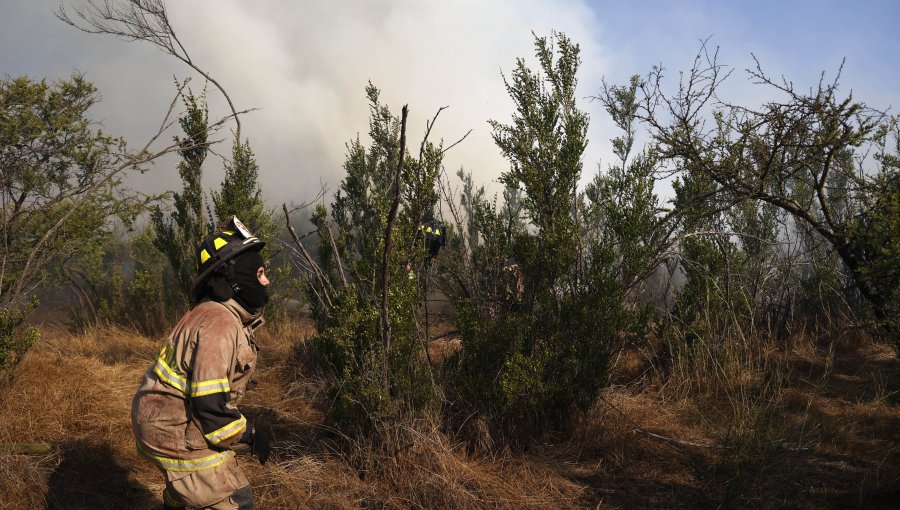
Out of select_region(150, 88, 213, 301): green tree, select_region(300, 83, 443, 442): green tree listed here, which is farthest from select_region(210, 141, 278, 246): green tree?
select_region(300, 83, 443, 442): green tree

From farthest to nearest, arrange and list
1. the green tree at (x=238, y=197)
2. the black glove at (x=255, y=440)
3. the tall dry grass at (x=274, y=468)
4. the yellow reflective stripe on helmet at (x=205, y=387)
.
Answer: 1. the green tree at (x=238, y=197)
2. the tall dry grass at (x=274, y=468)
3. the black glove at (x=255, y=440)
4. the yellow reflective stripe on helmet at (x=205, y=387)

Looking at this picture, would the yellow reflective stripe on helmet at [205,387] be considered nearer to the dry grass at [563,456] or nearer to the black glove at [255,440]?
the black glove at [255,440]

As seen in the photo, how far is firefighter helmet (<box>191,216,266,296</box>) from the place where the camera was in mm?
2826

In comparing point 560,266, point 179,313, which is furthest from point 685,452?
point 179,313

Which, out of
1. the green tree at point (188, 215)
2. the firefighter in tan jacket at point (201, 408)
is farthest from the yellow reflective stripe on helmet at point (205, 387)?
the green tree at point (188, 215)

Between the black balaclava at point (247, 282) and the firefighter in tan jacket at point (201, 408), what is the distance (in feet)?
0.12

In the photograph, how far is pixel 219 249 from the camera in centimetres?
287

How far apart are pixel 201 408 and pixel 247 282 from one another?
25.1 inches

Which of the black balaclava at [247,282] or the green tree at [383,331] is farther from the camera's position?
the green tree at [383,331]

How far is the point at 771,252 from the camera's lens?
9.22 metres

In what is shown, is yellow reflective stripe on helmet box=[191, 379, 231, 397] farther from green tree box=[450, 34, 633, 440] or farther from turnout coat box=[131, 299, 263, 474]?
green tree box=[450, 34, 633, 440]

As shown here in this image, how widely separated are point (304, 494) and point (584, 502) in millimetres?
1838

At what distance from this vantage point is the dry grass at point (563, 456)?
3.88 m

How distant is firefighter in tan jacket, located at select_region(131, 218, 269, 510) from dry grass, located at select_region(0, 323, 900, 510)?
1207 mm
